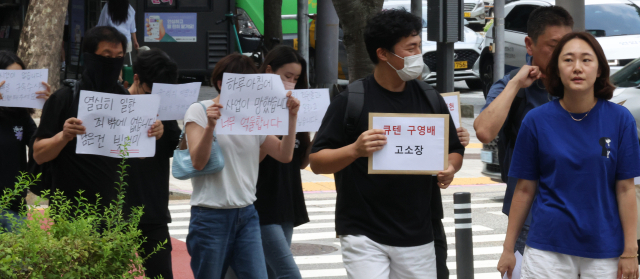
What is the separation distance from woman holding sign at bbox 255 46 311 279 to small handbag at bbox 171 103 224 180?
51cm

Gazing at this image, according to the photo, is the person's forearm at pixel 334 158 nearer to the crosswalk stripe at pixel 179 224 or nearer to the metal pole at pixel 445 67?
the metal pole at pixel 445 67

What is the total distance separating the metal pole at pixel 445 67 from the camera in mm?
7598

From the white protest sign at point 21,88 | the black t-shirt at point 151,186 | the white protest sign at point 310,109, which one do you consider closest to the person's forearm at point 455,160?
the white protest sign at point 310,109

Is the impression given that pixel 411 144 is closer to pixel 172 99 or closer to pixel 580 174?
pixel 580 174

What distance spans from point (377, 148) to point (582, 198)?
92 cm

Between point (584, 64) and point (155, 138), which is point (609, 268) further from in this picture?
point (155, 138)

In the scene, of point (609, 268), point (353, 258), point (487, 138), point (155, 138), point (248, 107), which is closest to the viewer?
point (609, 268)

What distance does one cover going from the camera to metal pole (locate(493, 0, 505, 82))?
16844 mm

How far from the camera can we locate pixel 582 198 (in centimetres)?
363

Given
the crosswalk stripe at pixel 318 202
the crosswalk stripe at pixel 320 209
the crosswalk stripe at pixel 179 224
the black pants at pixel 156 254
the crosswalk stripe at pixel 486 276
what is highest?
the black pants at pixel 156 254

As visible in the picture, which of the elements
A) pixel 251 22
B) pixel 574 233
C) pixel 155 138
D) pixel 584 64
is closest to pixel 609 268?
pixel 574 233

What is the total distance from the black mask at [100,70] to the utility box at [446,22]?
3585mm

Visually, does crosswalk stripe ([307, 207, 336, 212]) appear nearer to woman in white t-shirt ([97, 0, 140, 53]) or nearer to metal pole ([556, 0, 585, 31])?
woman in white t-shirt ([97, 0, 140, 53])

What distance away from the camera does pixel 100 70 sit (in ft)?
15.5
